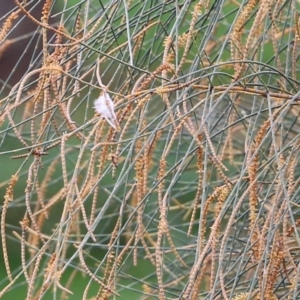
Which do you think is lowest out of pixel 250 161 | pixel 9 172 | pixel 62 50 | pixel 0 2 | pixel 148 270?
pixel 148 270

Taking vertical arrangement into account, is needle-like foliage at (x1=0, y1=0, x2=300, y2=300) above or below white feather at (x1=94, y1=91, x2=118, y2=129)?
below

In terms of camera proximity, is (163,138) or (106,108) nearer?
(106,108)

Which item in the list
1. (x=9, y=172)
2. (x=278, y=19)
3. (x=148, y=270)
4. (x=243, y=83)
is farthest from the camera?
(x=9, y=172)

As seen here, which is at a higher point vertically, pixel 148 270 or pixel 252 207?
pixel 252 207

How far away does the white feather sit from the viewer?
0.92 m

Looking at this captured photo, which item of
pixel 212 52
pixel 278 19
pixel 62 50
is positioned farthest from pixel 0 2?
pixel 62 50

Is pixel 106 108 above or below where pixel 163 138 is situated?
above

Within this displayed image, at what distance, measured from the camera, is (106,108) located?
940mm

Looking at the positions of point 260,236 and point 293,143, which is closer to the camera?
point 260,236

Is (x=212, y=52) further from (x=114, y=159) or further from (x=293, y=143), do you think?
(x=114, y=159)

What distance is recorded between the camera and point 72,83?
1.28 m

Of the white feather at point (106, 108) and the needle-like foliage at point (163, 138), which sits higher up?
the white feather at point (106, 108)

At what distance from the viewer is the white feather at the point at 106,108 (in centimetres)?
92

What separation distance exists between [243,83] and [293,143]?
0.12m
